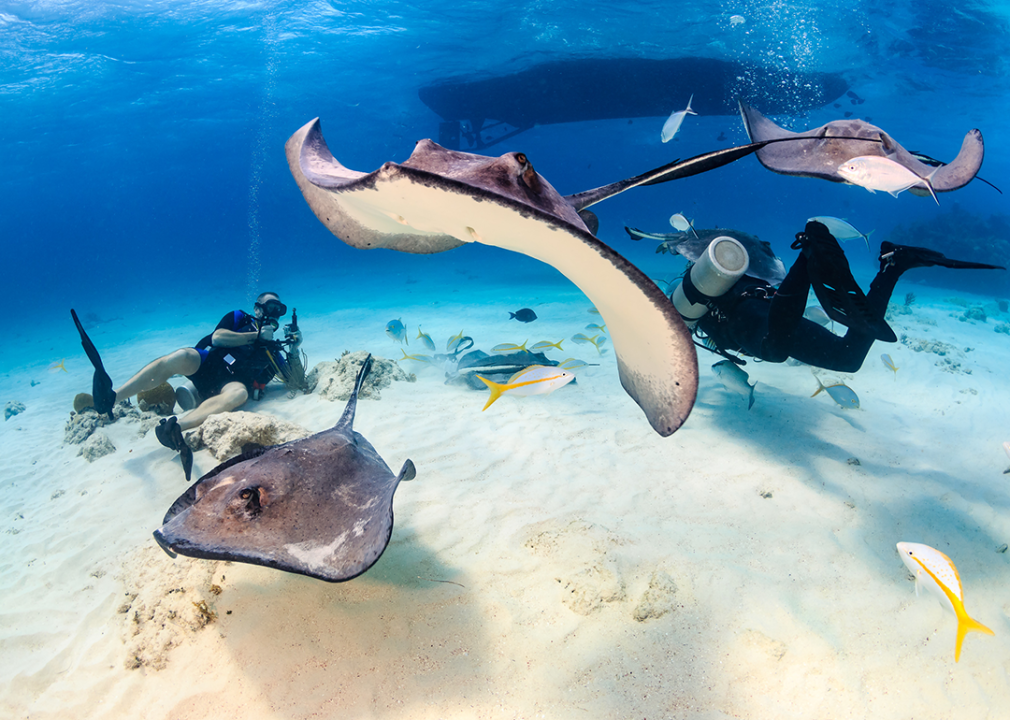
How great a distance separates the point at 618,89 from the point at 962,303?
1670cm

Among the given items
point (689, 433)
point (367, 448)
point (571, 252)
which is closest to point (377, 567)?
point (367, 448)

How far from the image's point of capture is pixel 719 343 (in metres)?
4.51

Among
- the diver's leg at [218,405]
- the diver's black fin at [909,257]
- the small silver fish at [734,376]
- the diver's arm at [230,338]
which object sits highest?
the diver's black fin at [909,257]

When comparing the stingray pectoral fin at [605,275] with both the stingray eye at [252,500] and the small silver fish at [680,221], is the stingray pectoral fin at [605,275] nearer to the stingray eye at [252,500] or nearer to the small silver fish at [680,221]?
the stingray eye at [252,500]

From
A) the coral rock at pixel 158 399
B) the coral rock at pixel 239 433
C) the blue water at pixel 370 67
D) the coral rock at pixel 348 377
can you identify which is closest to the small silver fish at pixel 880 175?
the coral rock at pixel 239 433

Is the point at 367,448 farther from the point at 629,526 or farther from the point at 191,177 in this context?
the point at 191,177

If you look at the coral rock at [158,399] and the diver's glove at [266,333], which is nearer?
the diver's glove at [266,333]

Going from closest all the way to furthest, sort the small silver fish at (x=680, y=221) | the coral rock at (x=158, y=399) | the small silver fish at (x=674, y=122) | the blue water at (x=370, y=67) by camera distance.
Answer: the small silver fish at (x=680, y=221), the small silver fish at (x=674, y=122), the coral rock at (x=158, y=399), the blue water at (x=370, y=67)

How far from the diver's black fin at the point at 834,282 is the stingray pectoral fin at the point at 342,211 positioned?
9.28ft

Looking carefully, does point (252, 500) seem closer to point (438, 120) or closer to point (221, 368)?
point (221, 368)

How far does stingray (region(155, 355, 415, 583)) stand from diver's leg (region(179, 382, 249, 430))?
3.58m

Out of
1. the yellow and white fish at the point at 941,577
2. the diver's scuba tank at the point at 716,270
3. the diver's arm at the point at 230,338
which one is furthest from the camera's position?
the diver's arm at the point at 230,338

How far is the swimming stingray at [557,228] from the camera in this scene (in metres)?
1.28

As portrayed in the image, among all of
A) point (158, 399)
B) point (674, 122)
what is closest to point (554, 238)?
point (674, 122)
